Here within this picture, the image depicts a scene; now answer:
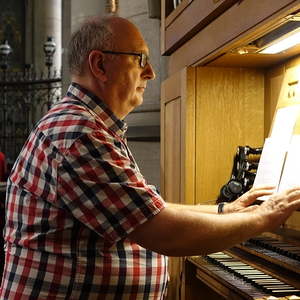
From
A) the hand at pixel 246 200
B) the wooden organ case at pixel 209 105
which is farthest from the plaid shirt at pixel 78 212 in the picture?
the wooden organ case at pixel 209 105

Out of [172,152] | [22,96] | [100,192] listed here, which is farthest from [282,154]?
[22,96]

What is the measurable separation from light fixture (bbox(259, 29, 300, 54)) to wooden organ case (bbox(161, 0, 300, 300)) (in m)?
0.06

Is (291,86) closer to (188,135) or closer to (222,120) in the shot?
(222,120)

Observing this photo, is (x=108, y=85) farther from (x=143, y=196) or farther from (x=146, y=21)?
(x=146, y=21)

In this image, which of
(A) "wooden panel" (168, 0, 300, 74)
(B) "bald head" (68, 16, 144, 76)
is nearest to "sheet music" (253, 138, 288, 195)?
(A) "wooden panel" (168, 0, 300, 74)

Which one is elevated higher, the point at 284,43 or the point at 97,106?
the point at 284,43

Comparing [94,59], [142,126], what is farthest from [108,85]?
[142,126]

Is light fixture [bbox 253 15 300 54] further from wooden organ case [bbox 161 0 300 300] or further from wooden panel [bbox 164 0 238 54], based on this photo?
wooden panel [bbox 164 0 238 54]

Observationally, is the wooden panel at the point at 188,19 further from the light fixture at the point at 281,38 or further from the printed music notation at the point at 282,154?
the printed music notation at the point at 282,154

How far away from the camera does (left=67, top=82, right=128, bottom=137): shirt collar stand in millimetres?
2223

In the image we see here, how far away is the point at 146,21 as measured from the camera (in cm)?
621

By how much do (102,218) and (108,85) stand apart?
54cm

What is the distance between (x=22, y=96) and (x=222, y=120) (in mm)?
9341

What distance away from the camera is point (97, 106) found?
223 cm
